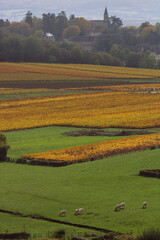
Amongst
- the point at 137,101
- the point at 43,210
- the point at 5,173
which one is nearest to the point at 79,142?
the point at 5,173

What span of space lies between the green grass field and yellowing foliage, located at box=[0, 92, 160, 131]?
2120cm

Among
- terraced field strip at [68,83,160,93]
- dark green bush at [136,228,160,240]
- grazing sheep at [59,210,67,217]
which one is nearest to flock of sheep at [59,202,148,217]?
grazing sheep at [59,210,67,217]

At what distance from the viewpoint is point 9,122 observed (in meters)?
82.9

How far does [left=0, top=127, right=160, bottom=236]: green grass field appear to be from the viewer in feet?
113

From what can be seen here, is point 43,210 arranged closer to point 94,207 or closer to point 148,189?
point 94,207

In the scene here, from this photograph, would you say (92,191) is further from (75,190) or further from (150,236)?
(150,236)

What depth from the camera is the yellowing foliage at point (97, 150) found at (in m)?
55.8

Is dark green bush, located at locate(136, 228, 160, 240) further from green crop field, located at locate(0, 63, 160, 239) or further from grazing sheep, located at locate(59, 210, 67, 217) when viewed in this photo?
grazing sheep, located at locate(59, 210, 67, 217)

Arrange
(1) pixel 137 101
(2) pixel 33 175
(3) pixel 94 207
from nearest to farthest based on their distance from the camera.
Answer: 1. (3) pixel 94 207
2. (2) pixel 33 175
3. (1) pixel 137 101

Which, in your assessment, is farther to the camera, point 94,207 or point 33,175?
point 33,175

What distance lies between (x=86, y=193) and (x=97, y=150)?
17.3 m

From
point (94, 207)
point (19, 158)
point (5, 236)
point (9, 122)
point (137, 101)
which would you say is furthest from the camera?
point (137, 101)

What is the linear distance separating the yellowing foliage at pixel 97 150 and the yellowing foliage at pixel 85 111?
13.6 m

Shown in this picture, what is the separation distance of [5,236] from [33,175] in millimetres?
17791
